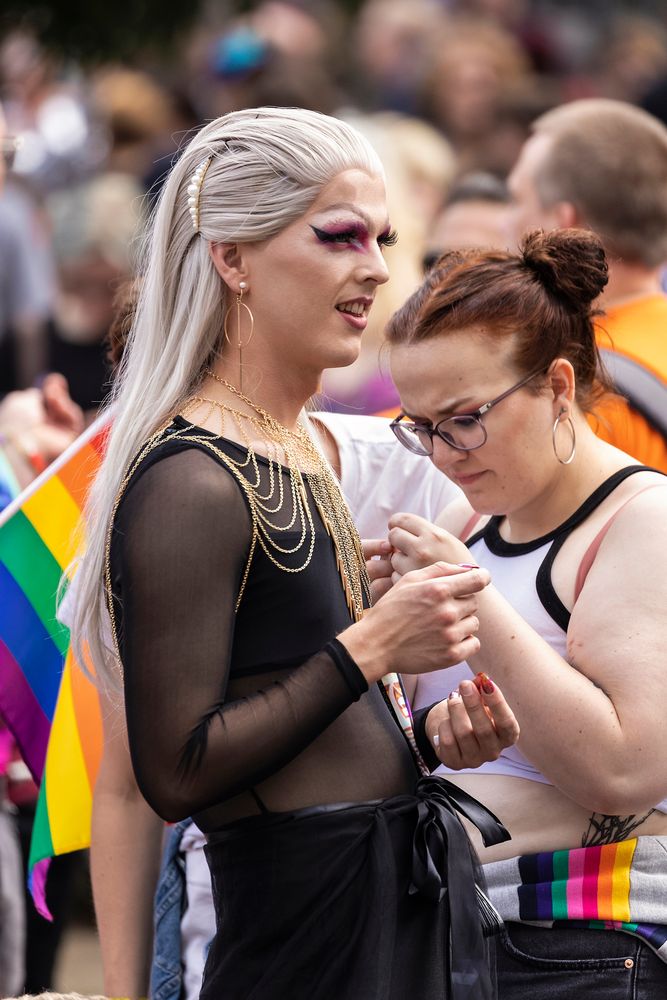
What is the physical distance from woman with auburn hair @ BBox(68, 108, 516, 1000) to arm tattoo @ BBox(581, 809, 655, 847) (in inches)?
7.8

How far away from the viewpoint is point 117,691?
2.38m

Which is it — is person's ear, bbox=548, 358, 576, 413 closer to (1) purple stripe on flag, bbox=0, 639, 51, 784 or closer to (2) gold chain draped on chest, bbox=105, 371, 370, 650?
(2) gold chain draped on chest, bbox=105, 371, 370, 650

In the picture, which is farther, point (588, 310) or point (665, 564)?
point (588, 310)

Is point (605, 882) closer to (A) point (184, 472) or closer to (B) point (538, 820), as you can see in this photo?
(B) point (538, 820)

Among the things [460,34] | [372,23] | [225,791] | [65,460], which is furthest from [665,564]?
[372,23]

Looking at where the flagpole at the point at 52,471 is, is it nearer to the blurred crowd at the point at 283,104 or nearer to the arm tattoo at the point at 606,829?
the blurred crowd at the point at 283,104

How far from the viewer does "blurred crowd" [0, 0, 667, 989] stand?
4801 millimetres

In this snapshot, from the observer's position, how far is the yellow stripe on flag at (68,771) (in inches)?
111

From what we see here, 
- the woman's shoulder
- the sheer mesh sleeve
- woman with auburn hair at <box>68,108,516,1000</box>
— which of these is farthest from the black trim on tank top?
the woman's shoulder

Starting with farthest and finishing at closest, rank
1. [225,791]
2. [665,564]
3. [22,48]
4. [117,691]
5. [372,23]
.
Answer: [372,23], [22,48], [117,691], [665,564], [225,791]

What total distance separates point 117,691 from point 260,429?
546mm

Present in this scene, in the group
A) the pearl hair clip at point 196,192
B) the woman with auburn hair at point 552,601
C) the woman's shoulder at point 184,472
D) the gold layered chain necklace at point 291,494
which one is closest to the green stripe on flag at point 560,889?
the woman with auburn hair at point 552,601

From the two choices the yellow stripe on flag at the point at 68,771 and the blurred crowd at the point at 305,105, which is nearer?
the yellow stripe on flag at the point at 68,771

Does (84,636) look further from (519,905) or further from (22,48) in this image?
(22,48)
